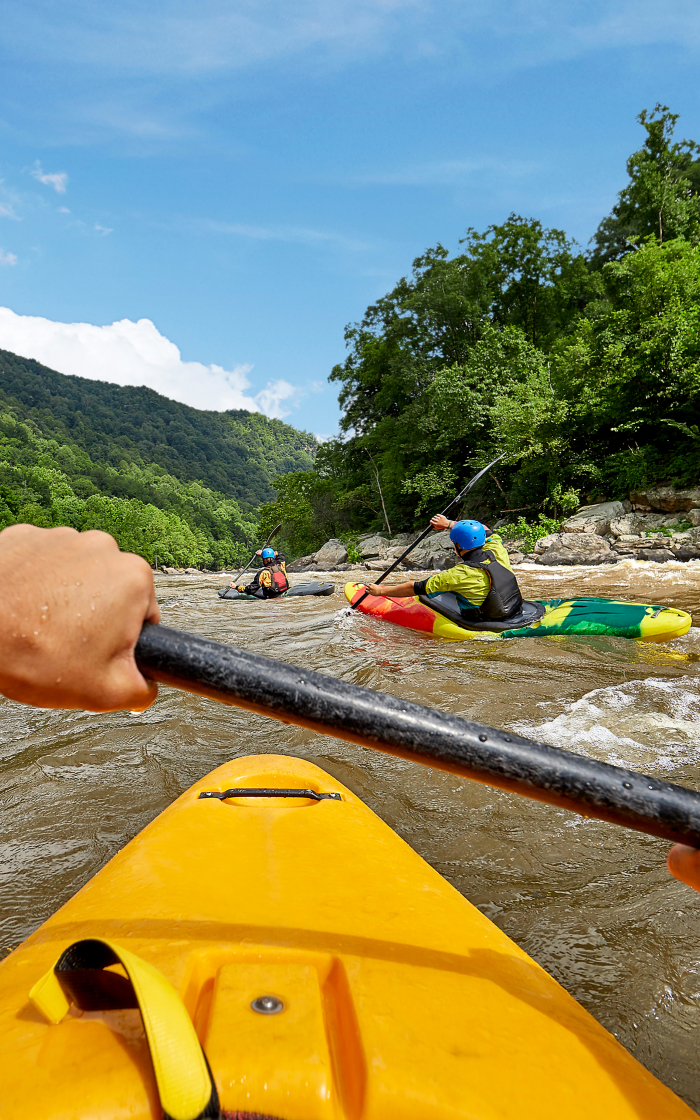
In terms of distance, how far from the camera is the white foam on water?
2957 mm

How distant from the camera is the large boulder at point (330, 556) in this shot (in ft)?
101

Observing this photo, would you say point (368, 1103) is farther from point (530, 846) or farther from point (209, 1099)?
point (530, 846)

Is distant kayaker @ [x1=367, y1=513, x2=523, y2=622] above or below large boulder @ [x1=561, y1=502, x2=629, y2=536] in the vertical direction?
below

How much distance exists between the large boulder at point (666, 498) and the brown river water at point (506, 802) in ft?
46.7

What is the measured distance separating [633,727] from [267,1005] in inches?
123

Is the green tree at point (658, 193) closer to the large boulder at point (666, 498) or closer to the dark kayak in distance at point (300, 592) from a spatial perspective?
the large boulder at point (666, 498)

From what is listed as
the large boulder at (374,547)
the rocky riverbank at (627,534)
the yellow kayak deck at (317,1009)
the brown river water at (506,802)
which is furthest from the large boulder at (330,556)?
the yellow kayak deck at (317,1009)

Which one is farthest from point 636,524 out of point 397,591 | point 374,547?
point 374,547

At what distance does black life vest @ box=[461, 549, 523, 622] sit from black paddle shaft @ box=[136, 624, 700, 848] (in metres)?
5.58

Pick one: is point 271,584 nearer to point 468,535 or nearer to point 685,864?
point 468,535

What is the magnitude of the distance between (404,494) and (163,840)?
29.5 m

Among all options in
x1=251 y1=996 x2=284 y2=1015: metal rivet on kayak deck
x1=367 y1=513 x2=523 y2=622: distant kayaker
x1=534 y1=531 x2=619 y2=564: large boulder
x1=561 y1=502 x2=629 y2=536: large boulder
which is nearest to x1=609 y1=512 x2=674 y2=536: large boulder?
x1=561 y1=502 x2=629 y2=536: large boulder

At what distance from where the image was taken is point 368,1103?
27.5 inches

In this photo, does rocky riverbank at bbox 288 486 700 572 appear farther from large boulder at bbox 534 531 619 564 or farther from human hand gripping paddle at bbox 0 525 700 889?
human hand gripping paddle at bbox 0 525 700 889
